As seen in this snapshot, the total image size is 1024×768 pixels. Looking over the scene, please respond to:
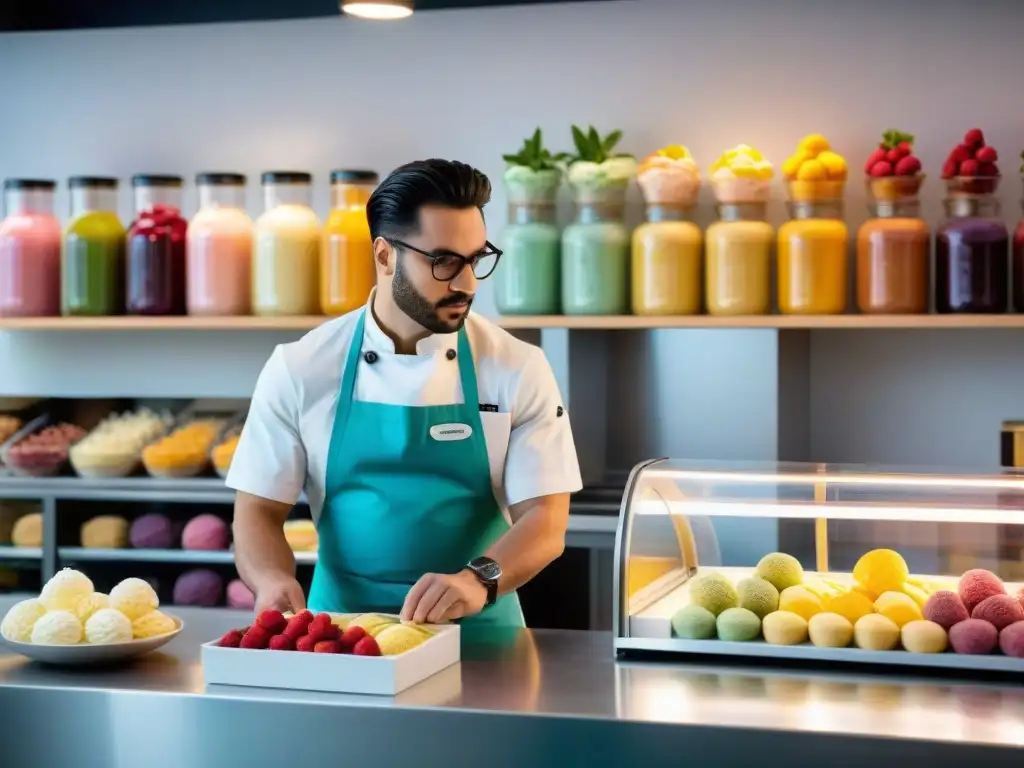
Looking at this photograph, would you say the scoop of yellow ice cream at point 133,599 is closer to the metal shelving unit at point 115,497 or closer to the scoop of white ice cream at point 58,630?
the scoop of white ice cream at point 58,630

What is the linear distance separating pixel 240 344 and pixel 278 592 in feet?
6.52

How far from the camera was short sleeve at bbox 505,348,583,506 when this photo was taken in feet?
7.91

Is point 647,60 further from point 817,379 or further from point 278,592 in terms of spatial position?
point 278,592

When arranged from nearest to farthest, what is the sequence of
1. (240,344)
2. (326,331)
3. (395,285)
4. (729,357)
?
(395,285) < (326,331) < (729,357) < (240,344)

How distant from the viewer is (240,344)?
13.4 feet

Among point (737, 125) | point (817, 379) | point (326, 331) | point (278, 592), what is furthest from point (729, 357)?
point (278, 592)

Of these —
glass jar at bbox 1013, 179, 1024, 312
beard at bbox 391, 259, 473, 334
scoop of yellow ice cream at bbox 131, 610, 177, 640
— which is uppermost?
glass jar at bbox 1013, 179, 1024, 312

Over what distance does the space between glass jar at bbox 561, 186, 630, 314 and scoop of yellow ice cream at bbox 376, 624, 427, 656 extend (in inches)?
66.0

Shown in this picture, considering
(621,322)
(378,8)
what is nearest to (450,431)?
(378,8)

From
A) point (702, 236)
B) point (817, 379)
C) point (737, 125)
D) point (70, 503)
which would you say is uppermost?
point (737, 125)

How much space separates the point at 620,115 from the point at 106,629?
7.45 feet

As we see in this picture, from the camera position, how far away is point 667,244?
3.41m

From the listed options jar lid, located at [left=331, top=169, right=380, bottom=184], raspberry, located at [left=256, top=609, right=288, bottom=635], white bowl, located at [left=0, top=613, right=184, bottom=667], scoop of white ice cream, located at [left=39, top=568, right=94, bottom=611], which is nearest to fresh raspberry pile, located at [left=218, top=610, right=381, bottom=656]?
raspberry, located at [left=256, top=609, right=288, bottom=635]

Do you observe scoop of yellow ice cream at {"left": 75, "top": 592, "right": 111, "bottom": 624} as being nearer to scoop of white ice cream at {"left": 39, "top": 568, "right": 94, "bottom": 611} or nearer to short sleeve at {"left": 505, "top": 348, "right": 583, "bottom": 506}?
scoop of white ice cream at {"left": 39, "top": 568, "right": 94, "bottom": 611}
